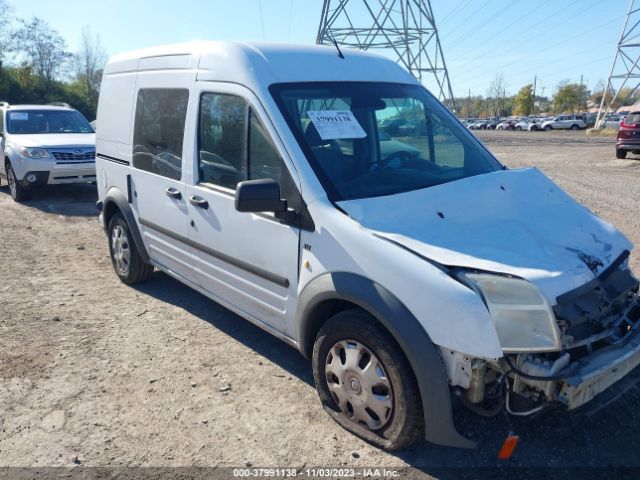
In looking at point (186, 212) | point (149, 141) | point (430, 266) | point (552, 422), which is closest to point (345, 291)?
point (430, 266)

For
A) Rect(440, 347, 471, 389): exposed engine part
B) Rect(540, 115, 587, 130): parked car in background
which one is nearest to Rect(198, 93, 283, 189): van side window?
Rect(440, 347, 471, 389): exposed engine part

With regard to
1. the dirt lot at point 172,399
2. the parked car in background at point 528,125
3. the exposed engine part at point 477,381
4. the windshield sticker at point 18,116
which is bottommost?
the dirt lot at point 172,399

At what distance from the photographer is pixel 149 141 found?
4633 millimetres

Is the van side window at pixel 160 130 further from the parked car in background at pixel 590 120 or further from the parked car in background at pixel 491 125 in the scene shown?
the parked car in background at pixel 491 125

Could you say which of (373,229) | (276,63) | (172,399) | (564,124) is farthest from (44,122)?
(564,124)

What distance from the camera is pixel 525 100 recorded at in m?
102

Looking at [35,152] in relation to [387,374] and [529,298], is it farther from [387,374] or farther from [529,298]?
[529,298]

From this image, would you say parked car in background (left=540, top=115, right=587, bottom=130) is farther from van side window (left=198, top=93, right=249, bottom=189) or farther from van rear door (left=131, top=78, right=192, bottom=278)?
van side window (left=198, top=93, right=249, bottom=189)

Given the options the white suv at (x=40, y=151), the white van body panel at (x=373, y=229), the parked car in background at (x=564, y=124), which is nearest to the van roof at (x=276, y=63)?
the white van body panel at (x=373, y=229)

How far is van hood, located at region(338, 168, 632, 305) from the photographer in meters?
2.60

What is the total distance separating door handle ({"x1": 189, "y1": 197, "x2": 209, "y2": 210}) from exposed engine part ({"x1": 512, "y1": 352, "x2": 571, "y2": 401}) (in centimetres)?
233

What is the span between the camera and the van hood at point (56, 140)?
9.89 meters

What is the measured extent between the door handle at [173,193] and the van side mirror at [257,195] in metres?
1.27

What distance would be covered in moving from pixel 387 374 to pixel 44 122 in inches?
418
